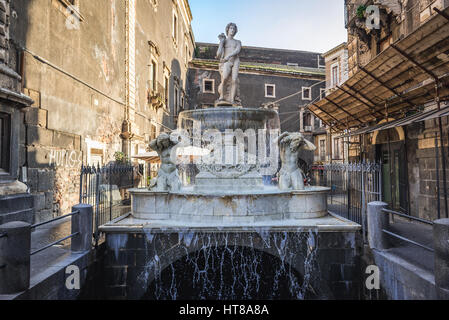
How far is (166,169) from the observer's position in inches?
240

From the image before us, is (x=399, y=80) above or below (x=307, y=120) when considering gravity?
below

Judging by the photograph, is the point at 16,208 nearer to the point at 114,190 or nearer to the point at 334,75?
the point at 114,190

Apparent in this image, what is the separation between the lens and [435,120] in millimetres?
7625

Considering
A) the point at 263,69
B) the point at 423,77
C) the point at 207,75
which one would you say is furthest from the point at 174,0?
the point at 423,77

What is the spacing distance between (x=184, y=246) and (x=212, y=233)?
1.67ft

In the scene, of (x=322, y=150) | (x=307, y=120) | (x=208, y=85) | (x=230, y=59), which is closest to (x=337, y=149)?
(x=322, y=150)

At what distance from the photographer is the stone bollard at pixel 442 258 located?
3289mm

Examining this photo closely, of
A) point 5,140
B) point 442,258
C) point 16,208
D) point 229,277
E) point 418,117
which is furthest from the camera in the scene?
point 418,117

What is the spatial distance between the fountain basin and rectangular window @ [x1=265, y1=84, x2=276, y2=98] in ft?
90.8

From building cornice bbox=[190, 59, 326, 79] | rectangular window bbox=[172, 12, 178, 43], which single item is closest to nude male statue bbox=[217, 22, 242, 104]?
rectangular window bbox=[172, 12, 178, 43]

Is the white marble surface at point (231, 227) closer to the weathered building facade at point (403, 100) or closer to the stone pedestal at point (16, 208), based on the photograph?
the stone pedestal at point (16, 208)

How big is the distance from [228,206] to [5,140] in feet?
15.5

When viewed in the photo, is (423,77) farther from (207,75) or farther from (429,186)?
(207,75)

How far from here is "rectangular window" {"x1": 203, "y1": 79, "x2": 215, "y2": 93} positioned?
1246 inches
